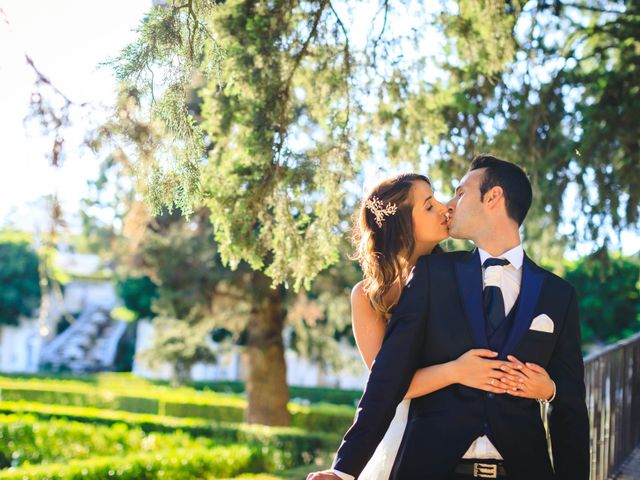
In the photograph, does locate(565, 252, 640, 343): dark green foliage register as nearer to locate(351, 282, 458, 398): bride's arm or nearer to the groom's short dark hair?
locate(351, 282, 458, 398): bride's arm

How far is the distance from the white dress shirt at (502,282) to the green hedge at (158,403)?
63.2 feet

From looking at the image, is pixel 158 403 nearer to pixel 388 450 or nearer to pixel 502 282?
pixel 388 450

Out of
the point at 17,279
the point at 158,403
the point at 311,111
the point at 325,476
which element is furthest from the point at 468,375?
the point at 17,279

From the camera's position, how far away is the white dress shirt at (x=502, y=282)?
8.72 feet

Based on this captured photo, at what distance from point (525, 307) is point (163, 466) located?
26.3ft

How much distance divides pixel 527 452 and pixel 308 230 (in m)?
3.12

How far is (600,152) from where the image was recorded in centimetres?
876

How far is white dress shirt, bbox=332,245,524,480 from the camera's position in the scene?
8.72 feet

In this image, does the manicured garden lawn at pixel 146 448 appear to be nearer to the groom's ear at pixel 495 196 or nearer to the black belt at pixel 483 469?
the black belt at pixel 483 469

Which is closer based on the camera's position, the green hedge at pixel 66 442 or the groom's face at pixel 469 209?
the groom's face at pixel 469 209

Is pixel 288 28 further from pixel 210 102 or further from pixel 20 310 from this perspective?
pixel 20 310

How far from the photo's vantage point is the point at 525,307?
2.72m

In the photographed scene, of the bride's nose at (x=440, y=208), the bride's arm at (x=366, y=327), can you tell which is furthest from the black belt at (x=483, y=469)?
the bride's nose at (x=440, y=208)

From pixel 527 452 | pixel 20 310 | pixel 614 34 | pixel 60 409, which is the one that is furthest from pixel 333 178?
pixel 20 310
